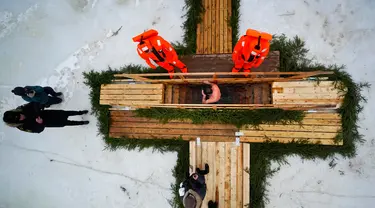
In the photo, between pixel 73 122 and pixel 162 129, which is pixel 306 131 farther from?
pixel 73 122

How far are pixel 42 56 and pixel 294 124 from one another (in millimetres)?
6497

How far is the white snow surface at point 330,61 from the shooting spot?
5570 millimetres

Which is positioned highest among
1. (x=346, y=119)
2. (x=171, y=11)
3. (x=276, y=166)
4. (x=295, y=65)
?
(x=171, y=11)

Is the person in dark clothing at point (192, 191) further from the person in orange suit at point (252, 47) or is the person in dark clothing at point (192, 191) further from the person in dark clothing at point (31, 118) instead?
the person in dark clothing at point (31, 118)

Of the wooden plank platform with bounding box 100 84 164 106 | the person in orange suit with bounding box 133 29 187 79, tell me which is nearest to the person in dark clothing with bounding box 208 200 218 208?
the wooden plank platform with bounding box 100 84 164 106

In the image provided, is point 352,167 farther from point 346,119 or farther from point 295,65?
point 295,65

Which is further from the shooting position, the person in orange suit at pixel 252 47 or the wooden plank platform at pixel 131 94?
the wooden plank platform at pixel 131 94

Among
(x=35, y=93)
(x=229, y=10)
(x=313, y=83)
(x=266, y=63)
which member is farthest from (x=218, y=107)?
(x=35, y=93)

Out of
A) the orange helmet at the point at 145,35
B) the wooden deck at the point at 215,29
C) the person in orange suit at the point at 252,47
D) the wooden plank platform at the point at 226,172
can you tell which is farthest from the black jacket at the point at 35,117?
the person in orange suit at the point at 252,47

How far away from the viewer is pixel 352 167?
5590mm

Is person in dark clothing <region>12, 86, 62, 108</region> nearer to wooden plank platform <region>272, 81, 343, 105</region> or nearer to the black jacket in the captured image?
the black jacket

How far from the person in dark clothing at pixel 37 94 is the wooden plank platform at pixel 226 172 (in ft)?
11.2

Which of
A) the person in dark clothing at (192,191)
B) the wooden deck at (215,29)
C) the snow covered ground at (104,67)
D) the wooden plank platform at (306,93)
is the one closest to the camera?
the person in dark clothing at (192,191)

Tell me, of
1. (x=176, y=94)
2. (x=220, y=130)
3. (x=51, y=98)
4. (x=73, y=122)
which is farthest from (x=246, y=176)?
(x=51, y=98)
